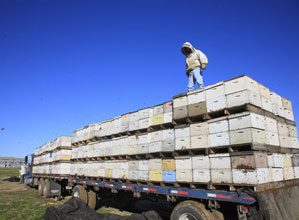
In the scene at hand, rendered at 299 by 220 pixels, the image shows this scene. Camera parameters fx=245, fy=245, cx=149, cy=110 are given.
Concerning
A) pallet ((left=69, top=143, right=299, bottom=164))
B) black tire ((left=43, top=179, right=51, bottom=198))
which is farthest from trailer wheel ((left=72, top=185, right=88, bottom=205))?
black tire ((left=43, top=179, right=51, bottom=198))

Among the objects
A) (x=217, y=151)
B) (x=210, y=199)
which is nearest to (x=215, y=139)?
(x=217, y=151)

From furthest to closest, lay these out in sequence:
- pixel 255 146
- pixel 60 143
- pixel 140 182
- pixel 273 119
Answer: pixel 60 143 → pixel 140 182 → pixel 273 119 → pixel 255 146

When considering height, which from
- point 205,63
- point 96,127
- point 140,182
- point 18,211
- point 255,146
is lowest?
point 18,211

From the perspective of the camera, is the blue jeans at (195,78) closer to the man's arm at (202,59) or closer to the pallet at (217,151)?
the man's arm at (202,59)

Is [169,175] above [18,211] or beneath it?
above

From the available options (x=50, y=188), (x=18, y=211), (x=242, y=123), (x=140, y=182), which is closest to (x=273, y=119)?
(x=242, y=123)

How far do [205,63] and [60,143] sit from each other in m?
10.2

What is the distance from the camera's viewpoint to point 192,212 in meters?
6.26

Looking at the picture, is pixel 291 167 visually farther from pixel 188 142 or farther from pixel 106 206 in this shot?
pixel 106 206

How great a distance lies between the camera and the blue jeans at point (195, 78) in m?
9.05

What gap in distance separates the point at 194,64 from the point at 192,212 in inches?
207

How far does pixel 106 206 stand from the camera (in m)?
12.1

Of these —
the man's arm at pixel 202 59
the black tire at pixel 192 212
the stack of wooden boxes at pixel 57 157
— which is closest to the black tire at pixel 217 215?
the black tire at pixel 192 212

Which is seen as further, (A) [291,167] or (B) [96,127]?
(B) [96,127]
